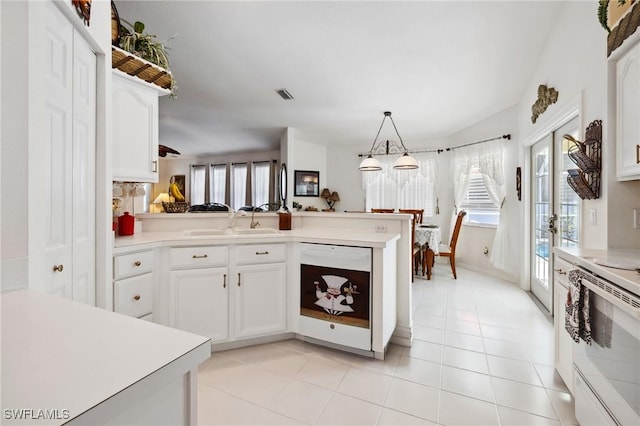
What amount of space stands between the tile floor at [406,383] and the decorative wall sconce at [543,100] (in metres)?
2.15

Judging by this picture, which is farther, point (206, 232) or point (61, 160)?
point (206, 232)

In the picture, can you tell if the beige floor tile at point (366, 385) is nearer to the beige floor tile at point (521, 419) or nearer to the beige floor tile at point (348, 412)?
the beige floor tile at point (348, 412)

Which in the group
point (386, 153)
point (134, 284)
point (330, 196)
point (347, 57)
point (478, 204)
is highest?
point (347, 57)

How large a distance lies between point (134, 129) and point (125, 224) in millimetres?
746

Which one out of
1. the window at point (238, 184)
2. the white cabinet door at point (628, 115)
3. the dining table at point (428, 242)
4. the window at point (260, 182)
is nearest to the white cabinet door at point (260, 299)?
the white cabinet door at point (628, 115)

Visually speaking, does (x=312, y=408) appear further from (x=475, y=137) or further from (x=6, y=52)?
(x=475, y=137)

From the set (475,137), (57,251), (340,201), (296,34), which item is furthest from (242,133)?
(57,251)

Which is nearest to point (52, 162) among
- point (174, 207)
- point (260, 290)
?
point (260, 290)

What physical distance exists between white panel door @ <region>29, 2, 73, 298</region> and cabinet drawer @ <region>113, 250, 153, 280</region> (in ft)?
1.67

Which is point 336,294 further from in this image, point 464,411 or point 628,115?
point 628,115

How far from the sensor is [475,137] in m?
4.91

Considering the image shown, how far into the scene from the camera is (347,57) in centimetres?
289

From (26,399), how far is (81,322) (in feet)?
0.91

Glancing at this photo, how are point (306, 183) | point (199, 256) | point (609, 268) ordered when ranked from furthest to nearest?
point (306, 183) < point (199, 256) < point (609, 268)
